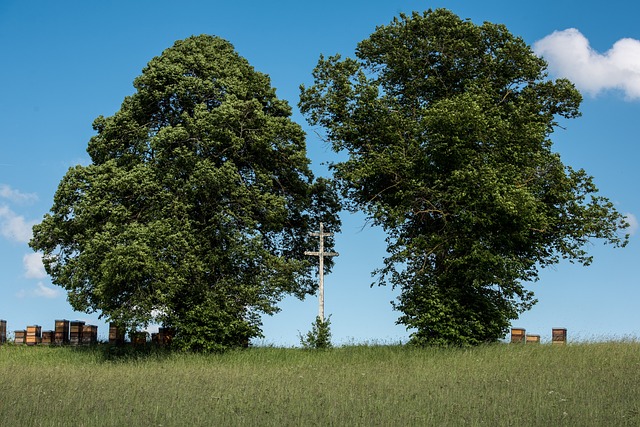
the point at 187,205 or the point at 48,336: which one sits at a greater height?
the point at 187,205

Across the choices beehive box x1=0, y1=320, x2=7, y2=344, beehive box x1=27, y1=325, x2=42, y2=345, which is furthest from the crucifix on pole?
beehive box x1=0, y1=320, x2=7, y2=344

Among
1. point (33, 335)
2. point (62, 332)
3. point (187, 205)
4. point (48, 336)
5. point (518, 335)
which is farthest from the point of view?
point (33, 335)

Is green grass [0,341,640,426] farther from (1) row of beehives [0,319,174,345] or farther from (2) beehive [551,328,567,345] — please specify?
(1) row of beehives [0,319,174,345]

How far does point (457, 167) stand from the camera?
33875 mm

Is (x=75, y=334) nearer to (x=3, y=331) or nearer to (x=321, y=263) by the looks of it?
(x=3, y=331)

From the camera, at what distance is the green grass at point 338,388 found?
17.9 m

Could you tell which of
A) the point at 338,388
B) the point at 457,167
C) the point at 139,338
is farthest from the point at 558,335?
the point at 139,338

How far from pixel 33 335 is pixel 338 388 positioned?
23.9m

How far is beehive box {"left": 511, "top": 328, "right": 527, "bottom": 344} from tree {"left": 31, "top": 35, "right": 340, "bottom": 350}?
10.2 metres


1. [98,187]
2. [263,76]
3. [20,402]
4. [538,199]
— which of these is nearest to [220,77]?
[263,76]

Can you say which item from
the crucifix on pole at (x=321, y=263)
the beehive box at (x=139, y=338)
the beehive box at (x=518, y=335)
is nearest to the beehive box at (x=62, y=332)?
the beehive box at (x=139, y=338)

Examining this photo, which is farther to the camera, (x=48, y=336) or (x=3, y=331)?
(x=3, y=331)

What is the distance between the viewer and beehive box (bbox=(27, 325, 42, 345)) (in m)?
39.8

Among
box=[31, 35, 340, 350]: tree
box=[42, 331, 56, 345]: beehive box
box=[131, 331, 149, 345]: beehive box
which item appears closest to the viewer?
box=[31, 35, 340, 350]: tree
